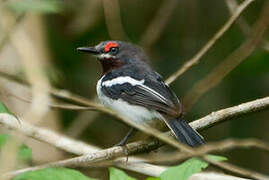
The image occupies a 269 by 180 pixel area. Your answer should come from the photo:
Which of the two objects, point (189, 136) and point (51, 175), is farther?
point (189, 136)

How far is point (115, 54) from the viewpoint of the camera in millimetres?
5336

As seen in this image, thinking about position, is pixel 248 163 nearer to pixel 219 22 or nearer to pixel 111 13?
pixel 219 22

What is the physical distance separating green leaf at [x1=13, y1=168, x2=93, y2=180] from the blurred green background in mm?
4630

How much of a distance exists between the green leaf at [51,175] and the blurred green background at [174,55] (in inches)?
182

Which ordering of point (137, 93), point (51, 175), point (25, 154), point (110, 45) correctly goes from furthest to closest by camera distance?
point (110, 45)
point (137, 93)
point (25, 154)
point (51, 175)

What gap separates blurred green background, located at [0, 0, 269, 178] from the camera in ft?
24.0

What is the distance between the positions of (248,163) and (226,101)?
3.19ft

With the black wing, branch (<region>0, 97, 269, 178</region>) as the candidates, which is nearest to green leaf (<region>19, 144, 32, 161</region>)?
branch (<region>0, 97, 269, 178</region>)

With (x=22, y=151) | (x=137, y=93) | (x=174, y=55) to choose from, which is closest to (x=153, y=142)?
(x=137, y=93)

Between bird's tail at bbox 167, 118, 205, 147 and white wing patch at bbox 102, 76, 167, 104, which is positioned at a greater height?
white wing patch at bbox 102, 76, 167, 104

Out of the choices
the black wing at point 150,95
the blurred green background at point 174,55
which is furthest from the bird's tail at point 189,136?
the blurred green background at point 174,55

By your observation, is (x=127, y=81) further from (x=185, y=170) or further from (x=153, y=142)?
(x=185, y=170)

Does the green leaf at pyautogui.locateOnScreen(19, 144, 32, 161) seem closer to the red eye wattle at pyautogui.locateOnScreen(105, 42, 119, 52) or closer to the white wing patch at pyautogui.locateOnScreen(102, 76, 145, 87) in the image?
the white wing patch at pyautogui.locateOnScreen(102, 76, 145, 87)

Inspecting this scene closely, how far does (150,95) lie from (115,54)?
1.05 meters
